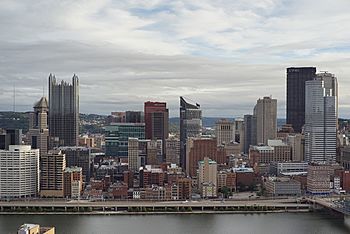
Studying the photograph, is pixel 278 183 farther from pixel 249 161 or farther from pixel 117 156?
pixel 117 156

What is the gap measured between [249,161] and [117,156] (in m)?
5.71

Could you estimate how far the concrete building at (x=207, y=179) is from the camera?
17156 millimetres

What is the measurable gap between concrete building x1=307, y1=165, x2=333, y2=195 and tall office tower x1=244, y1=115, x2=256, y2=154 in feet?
36.0

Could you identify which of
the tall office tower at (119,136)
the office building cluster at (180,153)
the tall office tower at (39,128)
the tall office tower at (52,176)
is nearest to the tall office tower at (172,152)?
the office building cluster at (180,153)

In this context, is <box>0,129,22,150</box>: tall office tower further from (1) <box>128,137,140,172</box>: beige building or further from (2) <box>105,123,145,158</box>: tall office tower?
(2) <box>105,123,145,158</box>: tall office tower

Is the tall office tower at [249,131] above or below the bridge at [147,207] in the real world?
above

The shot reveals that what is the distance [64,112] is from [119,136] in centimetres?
274

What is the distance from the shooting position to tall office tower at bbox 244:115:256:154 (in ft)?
97.9

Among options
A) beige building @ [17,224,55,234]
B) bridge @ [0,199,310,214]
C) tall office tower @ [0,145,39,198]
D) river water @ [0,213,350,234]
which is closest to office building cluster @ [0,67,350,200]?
tall office tower @ [0,145,39,198]

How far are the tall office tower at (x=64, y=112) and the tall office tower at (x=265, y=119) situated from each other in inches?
328

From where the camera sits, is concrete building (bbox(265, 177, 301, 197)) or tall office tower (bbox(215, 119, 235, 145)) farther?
tall office tower (bbox(215, 119, 235, 145))

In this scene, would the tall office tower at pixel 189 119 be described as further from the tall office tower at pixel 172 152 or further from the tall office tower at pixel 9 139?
the tall office tower at pixel 9 139

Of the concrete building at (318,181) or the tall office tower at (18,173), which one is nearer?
the tall office tower at (18,173)

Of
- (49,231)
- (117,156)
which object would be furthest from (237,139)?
(49,231)
